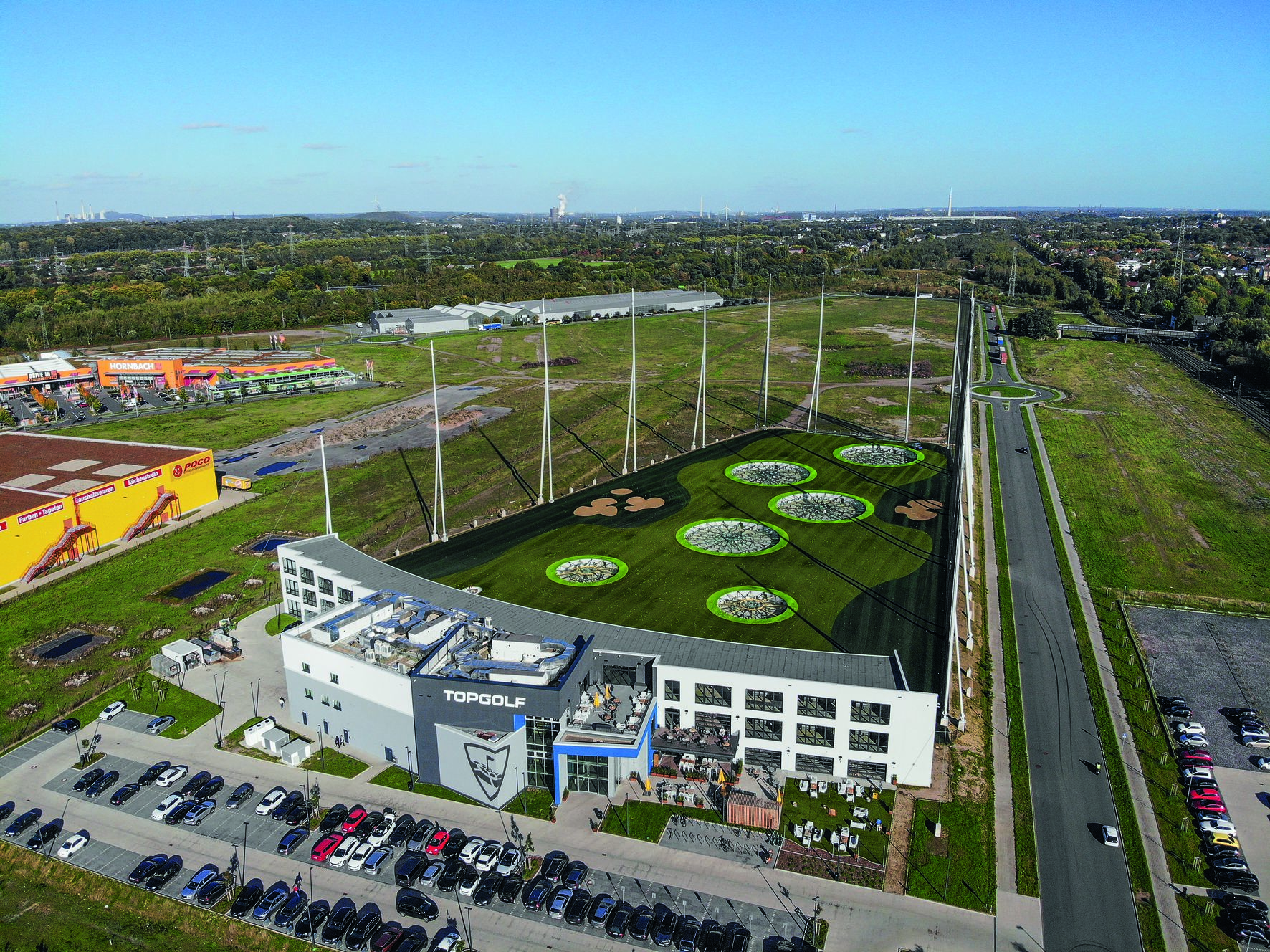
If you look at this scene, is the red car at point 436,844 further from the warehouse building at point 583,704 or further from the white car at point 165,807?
the white car at point 165,807

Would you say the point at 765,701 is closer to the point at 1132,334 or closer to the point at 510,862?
the point at 510,862

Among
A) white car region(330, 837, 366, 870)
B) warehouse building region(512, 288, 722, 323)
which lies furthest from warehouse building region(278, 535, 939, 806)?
warehouse building region(512, 288, 722, 323)

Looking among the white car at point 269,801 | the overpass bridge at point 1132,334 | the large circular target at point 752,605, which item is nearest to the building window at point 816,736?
the large circular target at point 752,605

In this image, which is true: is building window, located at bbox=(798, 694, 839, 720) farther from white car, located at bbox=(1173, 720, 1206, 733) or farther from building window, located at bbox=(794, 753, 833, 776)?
white car, located at bbox=(1173, 720, 1206, 733)

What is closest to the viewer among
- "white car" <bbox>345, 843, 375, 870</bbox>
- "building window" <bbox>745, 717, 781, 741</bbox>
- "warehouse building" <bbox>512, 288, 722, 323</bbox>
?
"white car" <bbox>345, 843, 375, 870</bbox>

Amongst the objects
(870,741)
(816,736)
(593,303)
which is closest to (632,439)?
(816,736)
